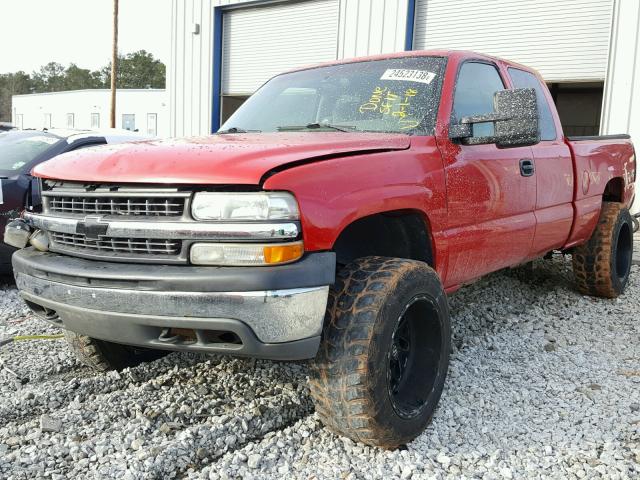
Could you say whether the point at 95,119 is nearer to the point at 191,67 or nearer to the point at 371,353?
the point at 191,67

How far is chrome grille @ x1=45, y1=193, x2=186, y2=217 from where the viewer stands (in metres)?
2.38

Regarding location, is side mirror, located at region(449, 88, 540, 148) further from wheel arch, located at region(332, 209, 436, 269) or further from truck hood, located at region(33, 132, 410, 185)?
wheel arch, located at region(332, 209, 436, 269)

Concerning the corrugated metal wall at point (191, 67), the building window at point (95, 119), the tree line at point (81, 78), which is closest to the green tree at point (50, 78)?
the tree line at point (81, 78)

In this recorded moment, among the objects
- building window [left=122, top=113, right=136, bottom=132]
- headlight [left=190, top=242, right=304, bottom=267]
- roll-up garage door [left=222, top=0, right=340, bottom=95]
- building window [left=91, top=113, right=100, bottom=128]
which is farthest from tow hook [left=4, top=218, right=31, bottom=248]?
building window [left=91, top=113, right=100, bottom=128]

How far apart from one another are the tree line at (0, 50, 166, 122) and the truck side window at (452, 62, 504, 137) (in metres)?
77.3

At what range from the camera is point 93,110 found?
135 ft

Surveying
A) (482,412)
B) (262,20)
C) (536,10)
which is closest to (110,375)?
(482,412)

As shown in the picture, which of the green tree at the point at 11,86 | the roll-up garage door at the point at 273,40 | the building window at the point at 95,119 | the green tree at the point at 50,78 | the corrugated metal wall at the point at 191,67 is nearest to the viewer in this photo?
the roll-up garage door at the point at 273,40

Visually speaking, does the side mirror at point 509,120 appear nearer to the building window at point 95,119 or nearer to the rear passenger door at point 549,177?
the rear passenger door at point 549,177

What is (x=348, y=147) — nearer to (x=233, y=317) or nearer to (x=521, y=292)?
(x=233, y=317)

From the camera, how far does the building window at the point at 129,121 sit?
3703 centimetres

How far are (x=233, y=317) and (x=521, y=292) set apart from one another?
3.85 meters

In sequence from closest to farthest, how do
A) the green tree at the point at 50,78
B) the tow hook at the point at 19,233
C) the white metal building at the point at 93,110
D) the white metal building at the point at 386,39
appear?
the tow hook at the point at 19,233, the white metal building at the point at 386,39, the white metal building at the point at 93,110, the green tree at the point at 50,78

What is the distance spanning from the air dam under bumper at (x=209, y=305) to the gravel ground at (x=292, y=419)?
21.6 inches
